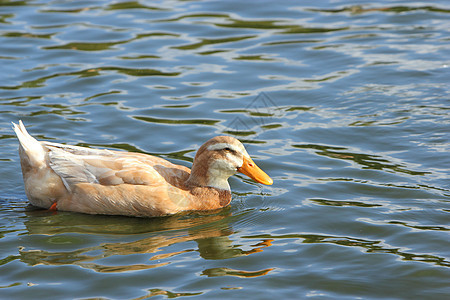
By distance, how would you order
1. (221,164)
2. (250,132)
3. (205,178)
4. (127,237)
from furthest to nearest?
1. (250,132)
2. (205,178)
3. (221,164)
4. (127,237)

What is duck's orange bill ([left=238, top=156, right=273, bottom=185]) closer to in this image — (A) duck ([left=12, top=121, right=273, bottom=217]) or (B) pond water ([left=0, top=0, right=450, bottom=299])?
(A) duck ([left=12, top=121, right=273, bottom=217])

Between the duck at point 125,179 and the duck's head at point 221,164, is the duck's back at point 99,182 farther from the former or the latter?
the duck's head at point 221,164

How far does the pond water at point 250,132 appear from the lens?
7129 mm

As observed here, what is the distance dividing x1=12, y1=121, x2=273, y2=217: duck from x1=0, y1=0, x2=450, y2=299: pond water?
18 cm

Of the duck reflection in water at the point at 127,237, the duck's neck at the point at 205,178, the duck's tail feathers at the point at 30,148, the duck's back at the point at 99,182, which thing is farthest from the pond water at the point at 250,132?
the duck's tail feathers at the point at 30,148

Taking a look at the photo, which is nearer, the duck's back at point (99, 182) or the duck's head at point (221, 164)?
the duck's back at point (99, 182)

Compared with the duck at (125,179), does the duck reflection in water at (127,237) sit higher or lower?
lower

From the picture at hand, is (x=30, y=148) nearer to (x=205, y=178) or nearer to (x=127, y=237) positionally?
(x=127, y=237)

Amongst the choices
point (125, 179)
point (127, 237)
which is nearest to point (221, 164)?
point (125, 179)

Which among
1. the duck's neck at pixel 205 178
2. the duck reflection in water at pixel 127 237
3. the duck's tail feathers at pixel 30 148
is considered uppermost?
the duck's tail feathers at pixel 30 148

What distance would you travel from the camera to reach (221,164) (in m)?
Answer: 8.76

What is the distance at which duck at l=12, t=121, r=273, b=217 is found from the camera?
8.49m

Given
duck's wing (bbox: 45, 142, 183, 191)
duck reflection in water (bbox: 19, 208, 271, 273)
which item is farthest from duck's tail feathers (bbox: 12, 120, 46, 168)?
duck reflection in water (bbox: 19, 208, 271, 273)

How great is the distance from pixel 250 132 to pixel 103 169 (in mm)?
2979
